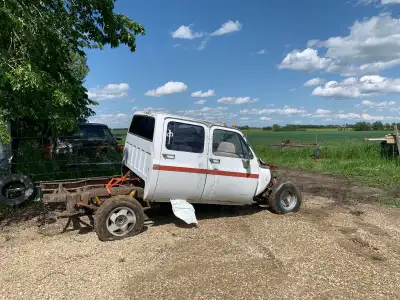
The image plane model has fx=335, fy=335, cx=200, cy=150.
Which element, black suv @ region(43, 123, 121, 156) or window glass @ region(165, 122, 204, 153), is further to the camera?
black suv @ region(43, 123, 121, 156)

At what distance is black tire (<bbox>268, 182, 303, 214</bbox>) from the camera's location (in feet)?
23.6

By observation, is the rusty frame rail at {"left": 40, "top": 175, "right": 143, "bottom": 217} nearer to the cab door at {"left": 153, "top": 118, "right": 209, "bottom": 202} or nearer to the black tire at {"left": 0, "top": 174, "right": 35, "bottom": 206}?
the cab door at {"left": 153, "top": 118, "right": 209, "bottom": 202}

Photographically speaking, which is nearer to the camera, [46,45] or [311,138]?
[46,45]

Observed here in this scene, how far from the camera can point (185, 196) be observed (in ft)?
20.2

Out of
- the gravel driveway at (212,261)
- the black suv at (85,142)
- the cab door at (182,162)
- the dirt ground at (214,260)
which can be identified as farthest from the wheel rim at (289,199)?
Result: the black suv at (85,142)

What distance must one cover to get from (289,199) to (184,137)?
3.03 m

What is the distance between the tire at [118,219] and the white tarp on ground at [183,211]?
2.00ft

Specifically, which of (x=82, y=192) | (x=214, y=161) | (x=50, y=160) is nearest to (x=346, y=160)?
(x=214, y=161)

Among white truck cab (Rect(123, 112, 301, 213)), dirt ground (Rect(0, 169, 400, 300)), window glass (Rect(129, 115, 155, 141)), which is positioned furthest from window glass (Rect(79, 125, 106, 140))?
dirt ground (Rect(0, 169, 400, 300))

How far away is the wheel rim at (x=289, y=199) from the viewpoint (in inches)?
290

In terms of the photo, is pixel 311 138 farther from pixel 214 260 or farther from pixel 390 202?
pixel 214 260

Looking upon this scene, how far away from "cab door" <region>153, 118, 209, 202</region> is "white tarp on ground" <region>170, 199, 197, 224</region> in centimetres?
10

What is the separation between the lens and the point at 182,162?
5.89m

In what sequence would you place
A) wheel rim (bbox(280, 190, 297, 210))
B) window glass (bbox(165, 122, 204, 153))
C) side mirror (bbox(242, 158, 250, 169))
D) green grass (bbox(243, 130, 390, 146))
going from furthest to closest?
green grass (bbox(243, 130, 390, 146)) < wheel rim (bbox(280, 190, 297, 210)) < side mirror (bbox(242, 158, 250, 169)) < window glass (bbox(165, 122, 204, 153))
